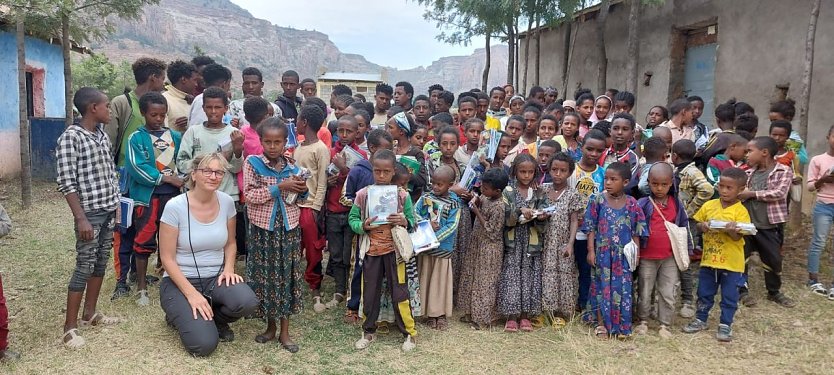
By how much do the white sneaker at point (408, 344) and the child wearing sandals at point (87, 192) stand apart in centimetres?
206

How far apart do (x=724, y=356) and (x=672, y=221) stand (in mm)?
944

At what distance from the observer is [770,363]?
345cm

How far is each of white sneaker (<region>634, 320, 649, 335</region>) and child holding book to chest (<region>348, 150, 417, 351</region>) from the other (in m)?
1.61

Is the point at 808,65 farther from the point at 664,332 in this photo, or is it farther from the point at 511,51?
the point at 511,51

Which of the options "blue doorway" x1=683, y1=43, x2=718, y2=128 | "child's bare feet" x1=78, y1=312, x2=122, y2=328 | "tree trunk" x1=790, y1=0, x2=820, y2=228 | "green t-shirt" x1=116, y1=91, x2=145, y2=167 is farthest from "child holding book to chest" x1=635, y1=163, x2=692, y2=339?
"blue doorway" x1=683, y1=43, x2=718, y2=128

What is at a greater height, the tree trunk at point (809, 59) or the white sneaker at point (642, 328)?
the tree trunk at point (809, 59)

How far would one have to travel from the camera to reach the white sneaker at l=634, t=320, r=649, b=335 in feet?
12.6

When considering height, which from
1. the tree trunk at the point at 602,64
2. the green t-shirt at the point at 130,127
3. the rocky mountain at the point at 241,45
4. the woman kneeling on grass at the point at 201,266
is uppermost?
the rocky mountain at the point at 241,45

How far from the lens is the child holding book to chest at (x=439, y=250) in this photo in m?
3.86

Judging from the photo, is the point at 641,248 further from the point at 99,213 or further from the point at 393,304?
the point at 99,213

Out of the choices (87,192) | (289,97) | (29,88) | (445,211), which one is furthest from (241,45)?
(445,211)

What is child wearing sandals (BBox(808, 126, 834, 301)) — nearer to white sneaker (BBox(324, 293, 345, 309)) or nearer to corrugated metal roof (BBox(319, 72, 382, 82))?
white sneaker (BBox(324, 293, 345, 309))

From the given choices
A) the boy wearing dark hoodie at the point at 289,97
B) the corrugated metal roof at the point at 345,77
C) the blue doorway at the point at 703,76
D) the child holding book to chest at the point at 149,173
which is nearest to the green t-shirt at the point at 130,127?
the child holding book to chest at the point at 149,173

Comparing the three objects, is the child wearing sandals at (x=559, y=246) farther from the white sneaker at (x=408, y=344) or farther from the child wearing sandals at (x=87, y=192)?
the child wearing sandals at (x=87, y=192)
